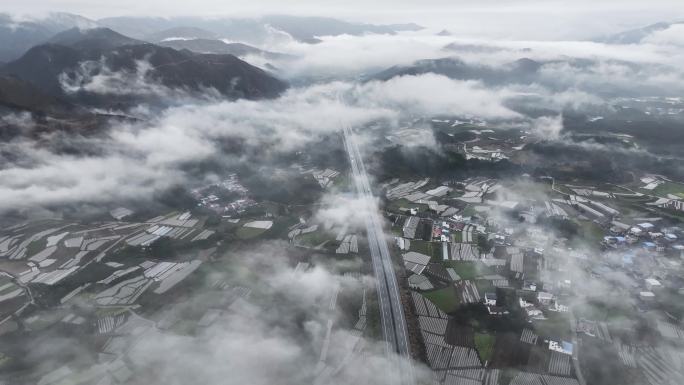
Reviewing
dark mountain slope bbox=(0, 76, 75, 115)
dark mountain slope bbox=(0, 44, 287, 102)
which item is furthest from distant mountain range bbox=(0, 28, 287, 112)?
dark mountain slope bbox=(0, 76, 75, 115)

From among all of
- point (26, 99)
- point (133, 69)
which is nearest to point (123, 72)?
point (133, 69)

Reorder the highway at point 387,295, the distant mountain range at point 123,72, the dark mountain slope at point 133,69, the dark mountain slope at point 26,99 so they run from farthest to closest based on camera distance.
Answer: the dark mountain slope at point 133,69
the distant mountain range at point 123,72
the dark mountain slope at point 26,99
the highway at point 387,295

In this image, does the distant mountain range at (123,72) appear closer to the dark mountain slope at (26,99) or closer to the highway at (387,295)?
the dark mountain slope at (26,99)

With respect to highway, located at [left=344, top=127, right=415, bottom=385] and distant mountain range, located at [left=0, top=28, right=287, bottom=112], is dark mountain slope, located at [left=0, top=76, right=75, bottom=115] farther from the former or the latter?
highway, located at [left=344, top=127, right=415, bottom=385]

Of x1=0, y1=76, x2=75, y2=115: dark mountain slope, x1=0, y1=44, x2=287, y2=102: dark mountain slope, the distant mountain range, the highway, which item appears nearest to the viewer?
the highway

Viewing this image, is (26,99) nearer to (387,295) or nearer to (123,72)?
(123,72)

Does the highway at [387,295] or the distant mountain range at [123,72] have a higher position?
the distant mountain range at [123,72]

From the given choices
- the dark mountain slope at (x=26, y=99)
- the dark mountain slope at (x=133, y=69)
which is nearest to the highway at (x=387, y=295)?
the dark mountain slope at (x=26, y=99)

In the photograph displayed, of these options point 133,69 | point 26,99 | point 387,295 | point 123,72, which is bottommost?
point 387,295

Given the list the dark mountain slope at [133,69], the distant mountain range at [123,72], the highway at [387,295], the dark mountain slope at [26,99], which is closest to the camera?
the highway at [387,295]
